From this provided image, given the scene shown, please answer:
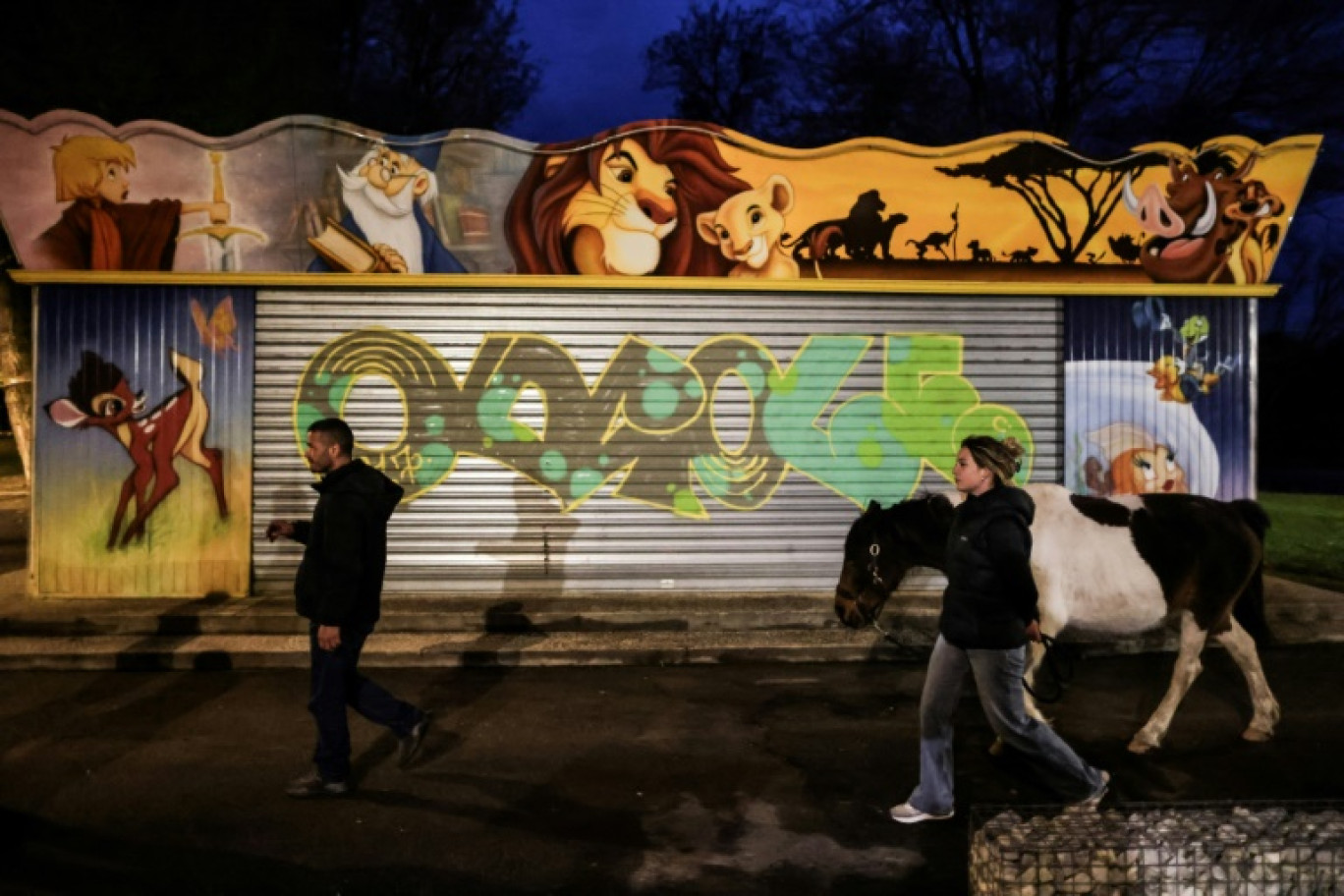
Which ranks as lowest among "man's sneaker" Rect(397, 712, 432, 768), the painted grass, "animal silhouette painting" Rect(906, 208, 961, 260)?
"man's sneaker" Rect(397, 712, 432, 768)

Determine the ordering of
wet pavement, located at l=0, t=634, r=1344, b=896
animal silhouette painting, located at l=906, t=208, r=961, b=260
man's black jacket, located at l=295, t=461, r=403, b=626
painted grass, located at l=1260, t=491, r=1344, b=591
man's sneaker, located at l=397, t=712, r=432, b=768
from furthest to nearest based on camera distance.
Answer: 1. painted grass, located at l=1260, t=491, r=1344, b=591
2. animal silhouette painting, located at l=906, t=208, r=961, b=260
3. man's sneaker, located at l=397, t=712, r=432, b=768
4. man's black jacket, located at l=295, t=461, r=403, b=626
5. wet pavement, located at l=0, t=634, r=1344, b=896

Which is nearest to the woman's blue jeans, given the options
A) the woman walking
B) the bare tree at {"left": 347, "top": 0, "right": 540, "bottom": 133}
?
the woman walking

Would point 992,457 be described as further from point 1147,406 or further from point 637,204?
point 1147,406

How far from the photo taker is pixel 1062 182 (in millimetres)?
11320

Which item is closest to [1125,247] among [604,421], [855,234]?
[855,234]

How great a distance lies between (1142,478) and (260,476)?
8.81 metres

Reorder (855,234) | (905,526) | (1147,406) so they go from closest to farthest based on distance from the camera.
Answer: (905,526) → (855,234) → (1147,406)

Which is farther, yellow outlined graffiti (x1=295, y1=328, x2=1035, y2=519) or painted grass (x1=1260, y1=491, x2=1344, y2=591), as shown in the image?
painted grass (x1=1260, y1=491, x2=1344, y2=591)

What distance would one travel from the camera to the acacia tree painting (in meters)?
11.3

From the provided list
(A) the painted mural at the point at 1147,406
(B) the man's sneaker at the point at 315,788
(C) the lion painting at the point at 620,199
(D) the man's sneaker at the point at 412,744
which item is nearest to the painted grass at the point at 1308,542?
(A) the painted mural at the point at 1147,406

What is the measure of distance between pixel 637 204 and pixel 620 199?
170mm

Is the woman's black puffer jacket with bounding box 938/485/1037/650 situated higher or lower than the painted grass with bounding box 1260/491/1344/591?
higher

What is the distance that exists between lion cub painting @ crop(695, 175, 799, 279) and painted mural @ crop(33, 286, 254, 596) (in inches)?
→ 187

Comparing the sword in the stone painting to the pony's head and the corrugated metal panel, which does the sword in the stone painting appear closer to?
the corrugated metal panel
